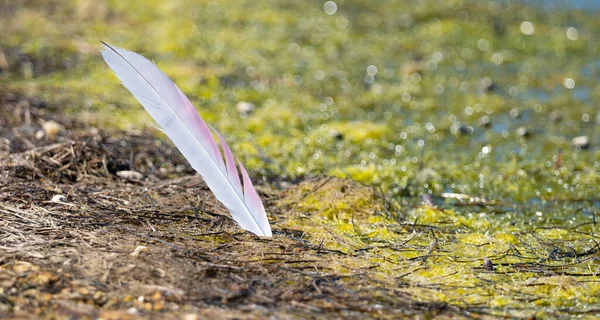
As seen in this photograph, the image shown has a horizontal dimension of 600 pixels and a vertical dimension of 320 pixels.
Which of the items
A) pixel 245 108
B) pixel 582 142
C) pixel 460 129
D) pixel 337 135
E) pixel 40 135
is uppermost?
pixel 40 135

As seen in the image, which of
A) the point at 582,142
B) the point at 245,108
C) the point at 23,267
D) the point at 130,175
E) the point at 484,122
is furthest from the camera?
the point at 245,108

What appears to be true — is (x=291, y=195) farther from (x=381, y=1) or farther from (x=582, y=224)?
(x=381, y=1)

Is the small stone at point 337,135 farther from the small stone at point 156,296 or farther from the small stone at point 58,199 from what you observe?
the small stone at point 156,296

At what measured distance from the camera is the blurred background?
511 centimetres

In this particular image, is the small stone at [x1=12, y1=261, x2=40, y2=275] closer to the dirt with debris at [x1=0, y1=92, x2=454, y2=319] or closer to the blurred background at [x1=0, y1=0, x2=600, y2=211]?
the dirt with debris at [x1=0, y1=92, x2=454, y2=319]

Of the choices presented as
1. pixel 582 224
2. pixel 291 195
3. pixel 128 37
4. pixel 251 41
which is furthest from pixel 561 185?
pixel 128 37

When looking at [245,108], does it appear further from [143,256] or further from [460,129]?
[143,256]

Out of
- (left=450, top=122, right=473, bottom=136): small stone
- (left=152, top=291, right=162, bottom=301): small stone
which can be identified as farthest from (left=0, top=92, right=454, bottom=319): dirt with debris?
(left=450, top=122, right=473, bottom=136): small stone

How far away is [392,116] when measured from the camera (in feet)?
20.4

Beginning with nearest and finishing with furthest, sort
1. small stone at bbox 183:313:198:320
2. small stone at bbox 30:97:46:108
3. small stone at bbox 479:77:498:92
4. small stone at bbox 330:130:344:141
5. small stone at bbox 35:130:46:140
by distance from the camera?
small stone at bbox 183:313:198:320 < small stone at bbox 35:130:46:140 < small stone at bbox 330:130:344:141 < small stone at bbox 30:97:46:108 < small stone at bbox 479:77:498:92

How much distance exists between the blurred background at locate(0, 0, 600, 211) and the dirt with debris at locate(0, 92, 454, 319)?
113 centimetres

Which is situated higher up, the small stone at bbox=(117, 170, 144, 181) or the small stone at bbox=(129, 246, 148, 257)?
the small stone at bbox=(129, 246, 148, 257)

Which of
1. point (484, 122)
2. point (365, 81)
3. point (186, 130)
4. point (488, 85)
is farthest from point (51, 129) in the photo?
point (488, 85)

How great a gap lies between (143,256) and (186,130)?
2.48 feet
